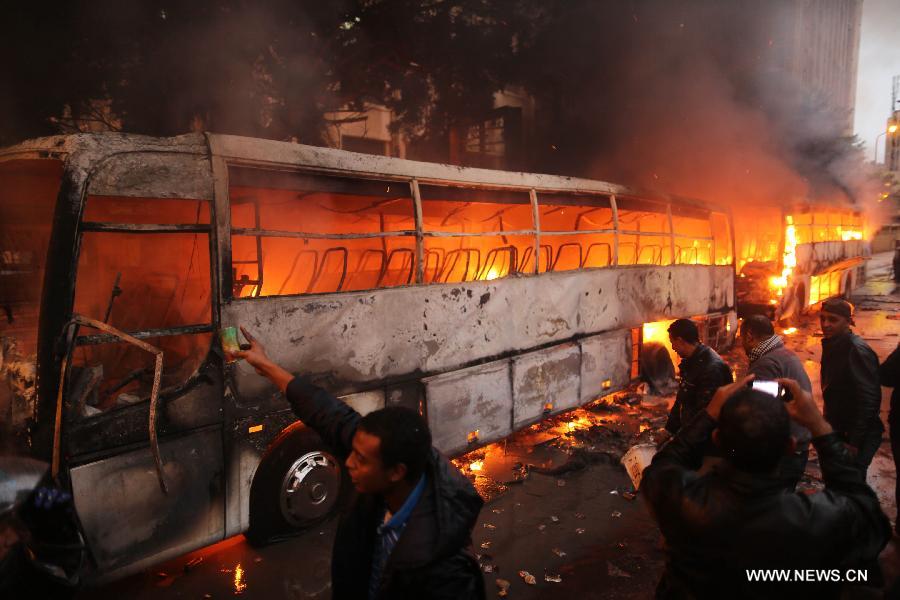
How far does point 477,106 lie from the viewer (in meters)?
16.7

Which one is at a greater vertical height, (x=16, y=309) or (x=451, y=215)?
(x=451, y=215)

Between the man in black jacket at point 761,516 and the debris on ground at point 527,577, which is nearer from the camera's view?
the man in black jacket at point 761,516

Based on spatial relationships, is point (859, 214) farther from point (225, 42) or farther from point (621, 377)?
point (225, 42)

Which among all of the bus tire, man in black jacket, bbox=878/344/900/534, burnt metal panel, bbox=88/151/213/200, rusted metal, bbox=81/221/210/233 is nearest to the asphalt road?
the bus tire

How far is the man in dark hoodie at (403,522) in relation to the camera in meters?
1.46

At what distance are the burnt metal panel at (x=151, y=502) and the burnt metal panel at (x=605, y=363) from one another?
4590 millimetres

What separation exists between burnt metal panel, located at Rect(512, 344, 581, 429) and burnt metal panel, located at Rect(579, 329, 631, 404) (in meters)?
0.17

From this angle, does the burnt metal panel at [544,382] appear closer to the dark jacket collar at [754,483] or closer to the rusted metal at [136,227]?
the rusted metal at [136,227]

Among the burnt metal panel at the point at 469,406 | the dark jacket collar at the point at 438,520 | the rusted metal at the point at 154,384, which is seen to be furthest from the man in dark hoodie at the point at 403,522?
the burnt metal panel at the point at 469,406

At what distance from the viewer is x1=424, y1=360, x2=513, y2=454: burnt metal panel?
4.75 metres

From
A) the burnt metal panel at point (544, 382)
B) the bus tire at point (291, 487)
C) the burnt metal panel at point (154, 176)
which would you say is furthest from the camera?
the burnt metal panel at point (544, 382)

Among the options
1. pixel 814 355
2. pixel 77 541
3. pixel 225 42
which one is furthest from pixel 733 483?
pixel 814 355

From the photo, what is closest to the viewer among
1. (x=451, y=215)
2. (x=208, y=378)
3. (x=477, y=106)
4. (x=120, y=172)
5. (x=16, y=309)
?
(x=120, y=172)

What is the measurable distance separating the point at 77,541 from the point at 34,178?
10.3ft
